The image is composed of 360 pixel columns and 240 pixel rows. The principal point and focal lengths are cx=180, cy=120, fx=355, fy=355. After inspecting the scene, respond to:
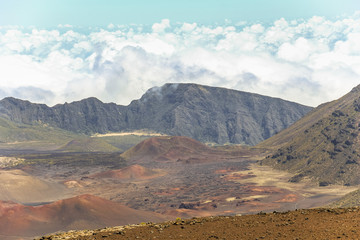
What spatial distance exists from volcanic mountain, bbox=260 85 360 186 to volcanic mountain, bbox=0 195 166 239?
68712 mm

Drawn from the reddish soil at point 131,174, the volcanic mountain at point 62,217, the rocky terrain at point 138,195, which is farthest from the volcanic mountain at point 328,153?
the volcanic mountain at point 62,217

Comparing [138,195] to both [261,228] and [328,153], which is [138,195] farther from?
[261,228]

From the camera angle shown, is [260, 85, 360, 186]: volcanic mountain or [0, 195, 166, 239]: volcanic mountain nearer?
[0, 195, 166, 239]: volcanic mountain

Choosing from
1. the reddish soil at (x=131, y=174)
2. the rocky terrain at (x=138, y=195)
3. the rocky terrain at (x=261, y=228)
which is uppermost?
the rocky terrain at (x=261, y=228)

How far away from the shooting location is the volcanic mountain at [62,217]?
57.2 meters

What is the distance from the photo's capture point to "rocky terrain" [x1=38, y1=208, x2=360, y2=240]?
17.4 metres

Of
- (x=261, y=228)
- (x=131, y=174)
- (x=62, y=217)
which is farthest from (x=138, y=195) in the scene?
(x=261, y=228)

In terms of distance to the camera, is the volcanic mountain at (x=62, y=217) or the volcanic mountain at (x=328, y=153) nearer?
the volcanic mountain at (x=62, y=217)

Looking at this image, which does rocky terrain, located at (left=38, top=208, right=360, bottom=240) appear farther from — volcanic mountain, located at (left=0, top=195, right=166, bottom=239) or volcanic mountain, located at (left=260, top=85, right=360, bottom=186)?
volcanic mountain, located at (left=260, top=85, right=360, bottom=186)

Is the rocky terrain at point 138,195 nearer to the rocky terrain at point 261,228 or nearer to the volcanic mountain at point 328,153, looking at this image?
the volcanic mountain at point 328,153

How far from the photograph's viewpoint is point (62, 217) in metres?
60.9

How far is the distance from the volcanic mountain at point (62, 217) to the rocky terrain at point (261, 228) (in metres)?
39.6

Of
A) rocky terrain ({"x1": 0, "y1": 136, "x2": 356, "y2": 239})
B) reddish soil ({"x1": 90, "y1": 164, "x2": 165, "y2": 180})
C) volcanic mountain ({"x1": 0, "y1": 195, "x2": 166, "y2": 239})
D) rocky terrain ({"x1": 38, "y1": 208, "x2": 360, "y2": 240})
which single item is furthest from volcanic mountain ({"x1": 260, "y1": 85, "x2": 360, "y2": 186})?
rocky terrain ({"x1": 38, "y1": 208, "x2": 360, "y2": 240})

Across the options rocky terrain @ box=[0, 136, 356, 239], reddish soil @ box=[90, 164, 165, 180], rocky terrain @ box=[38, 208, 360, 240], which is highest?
rocky terrain @ box=[38, 208, 360, 240]
